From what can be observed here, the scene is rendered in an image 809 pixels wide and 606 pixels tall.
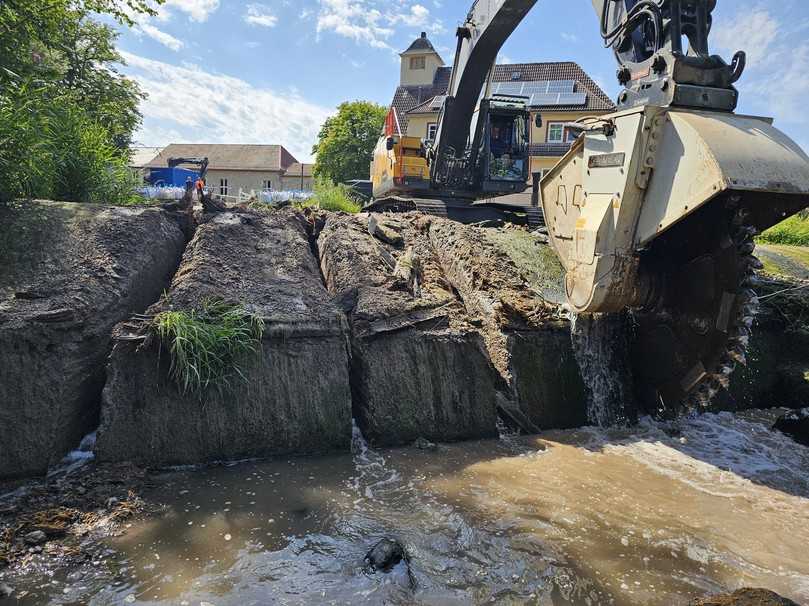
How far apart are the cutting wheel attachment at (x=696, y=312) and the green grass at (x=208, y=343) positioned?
2960mm

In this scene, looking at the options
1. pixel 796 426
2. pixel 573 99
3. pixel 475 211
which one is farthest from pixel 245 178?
pixel 796 426

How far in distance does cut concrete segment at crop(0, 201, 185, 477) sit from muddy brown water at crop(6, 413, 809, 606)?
78cm

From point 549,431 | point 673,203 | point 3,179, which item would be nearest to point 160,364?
point 3,179

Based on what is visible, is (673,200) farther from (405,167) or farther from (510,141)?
(510,141)

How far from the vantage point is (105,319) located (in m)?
3.89

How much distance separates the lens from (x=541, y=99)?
99.9ft

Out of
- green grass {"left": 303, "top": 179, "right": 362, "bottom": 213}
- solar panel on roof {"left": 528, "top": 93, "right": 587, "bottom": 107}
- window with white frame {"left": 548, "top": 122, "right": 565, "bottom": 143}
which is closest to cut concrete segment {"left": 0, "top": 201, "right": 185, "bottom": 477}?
green grass {"left": 303, "top": 179, "right": 362, "bottom": 213}

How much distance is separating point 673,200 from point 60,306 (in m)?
3.97

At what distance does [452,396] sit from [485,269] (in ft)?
5.03

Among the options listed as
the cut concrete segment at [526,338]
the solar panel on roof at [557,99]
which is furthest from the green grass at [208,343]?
the solar panel on roof at [557,99]

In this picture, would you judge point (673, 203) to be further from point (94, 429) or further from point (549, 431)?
point (94, 429)

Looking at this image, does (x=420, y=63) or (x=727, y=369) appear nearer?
(x=727, y=369)

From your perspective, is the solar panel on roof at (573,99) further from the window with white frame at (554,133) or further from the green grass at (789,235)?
the green grass at (789,235)

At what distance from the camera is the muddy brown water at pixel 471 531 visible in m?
2.39
